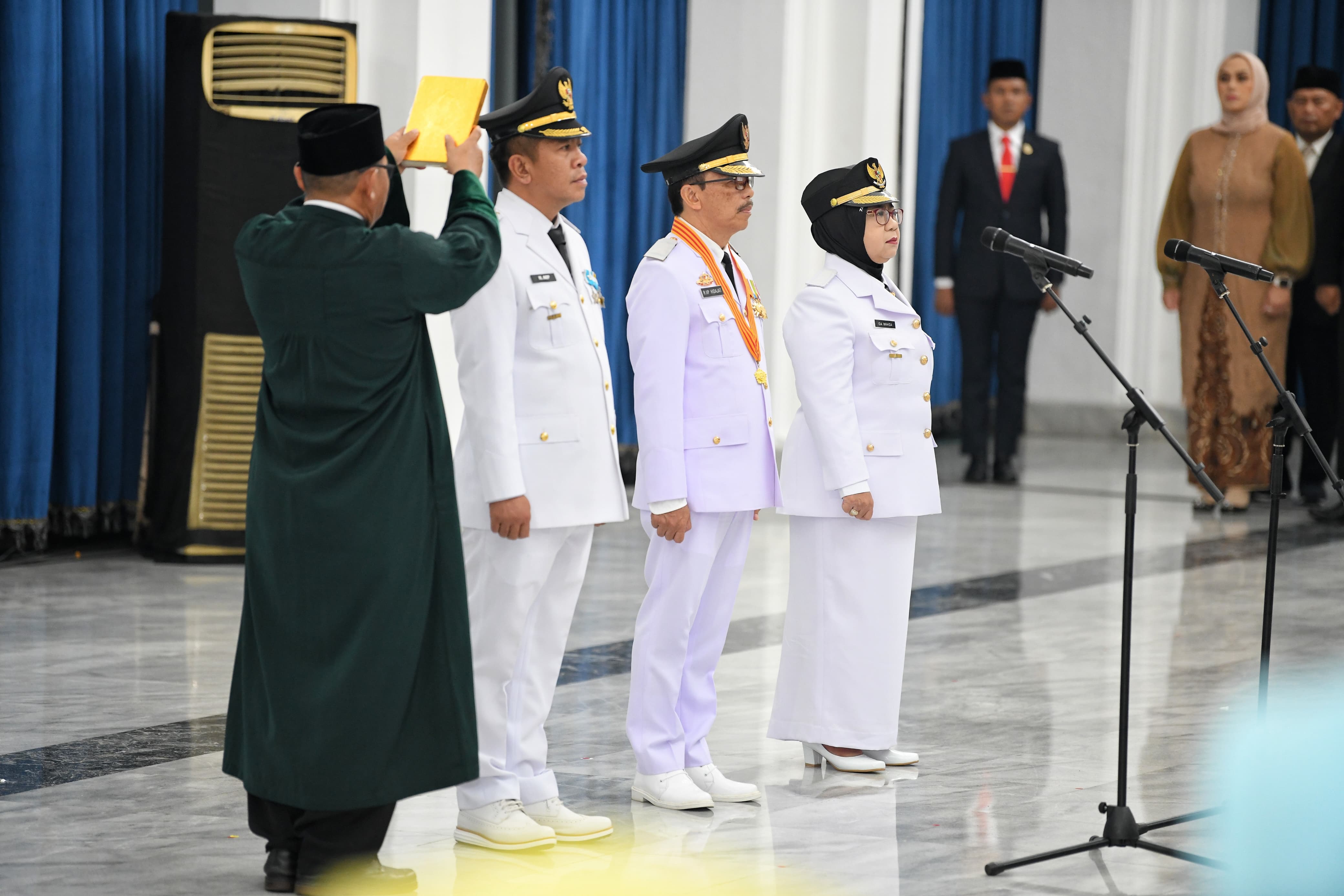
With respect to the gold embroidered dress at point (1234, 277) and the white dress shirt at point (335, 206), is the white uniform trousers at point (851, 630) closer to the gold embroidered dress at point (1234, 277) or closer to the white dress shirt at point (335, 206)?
the white dress shirt at point (335, 206)

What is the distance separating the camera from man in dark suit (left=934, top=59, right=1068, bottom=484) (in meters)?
8.55

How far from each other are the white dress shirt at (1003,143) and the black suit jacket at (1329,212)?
4.86 feet

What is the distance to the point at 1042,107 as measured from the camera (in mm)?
11289

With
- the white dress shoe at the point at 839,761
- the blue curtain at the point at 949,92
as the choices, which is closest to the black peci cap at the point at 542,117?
the white dress shoe at the point at 839,761

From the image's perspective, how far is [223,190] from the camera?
18.7ft

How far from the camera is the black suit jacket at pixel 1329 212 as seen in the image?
24.8 ft

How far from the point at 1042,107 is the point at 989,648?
7.14 m

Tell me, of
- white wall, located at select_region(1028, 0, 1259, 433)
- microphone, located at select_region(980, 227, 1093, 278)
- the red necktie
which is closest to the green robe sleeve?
microphone, located at select_region(980, 227, 1093, 278)

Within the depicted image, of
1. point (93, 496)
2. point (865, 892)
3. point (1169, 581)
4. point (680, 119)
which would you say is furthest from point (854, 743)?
point (680, 119)

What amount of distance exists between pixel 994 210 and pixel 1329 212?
165cm

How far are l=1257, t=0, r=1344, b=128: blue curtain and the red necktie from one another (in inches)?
123

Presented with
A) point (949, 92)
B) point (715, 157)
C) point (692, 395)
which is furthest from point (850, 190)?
point (949, 92)

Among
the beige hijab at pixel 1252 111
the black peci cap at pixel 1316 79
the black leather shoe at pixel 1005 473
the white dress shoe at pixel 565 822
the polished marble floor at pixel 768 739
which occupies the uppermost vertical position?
the black peci cap at pixel 1316 79

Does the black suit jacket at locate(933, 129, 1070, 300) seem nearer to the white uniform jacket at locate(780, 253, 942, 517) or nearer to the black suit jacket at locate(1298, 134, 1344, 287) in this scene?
the black suit jacket at locate(1298, 134, 1344, 287)
